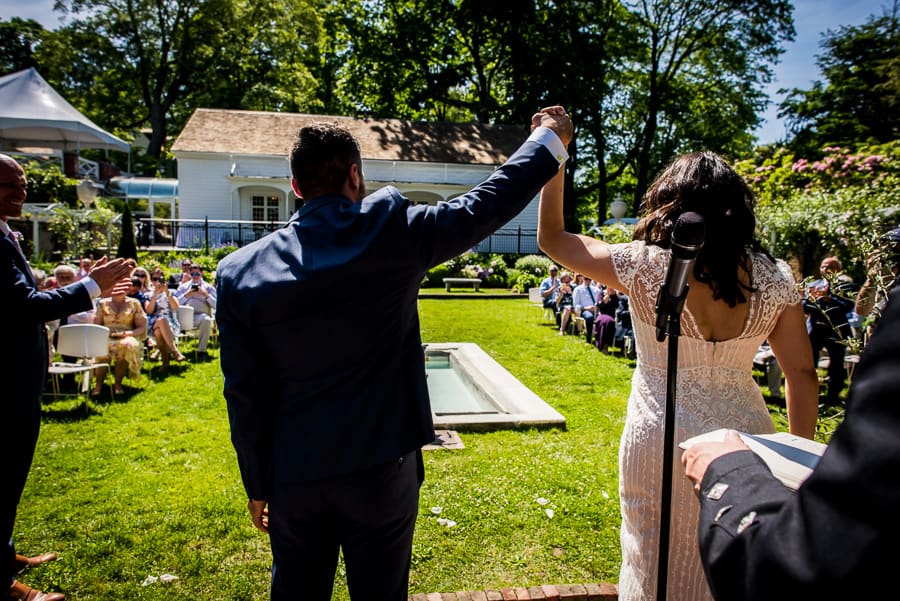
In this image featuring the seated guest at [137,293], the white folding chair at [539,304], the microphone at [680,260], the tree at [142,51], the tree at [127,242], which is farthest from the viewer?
the tree at [142,51]

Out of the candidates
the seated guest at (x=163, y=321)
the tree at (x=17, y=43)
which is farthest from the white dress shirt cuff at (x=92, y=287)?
the tree at (x=17, y=43)

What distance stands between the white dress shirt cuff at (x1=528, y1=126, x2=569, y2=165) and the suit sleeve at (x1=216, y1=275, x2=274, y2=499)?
1217 millimetres

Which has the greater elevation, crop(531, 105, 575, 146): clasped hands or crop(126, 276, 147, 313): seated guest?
crop(531, 105, 575, 146): clasped hands

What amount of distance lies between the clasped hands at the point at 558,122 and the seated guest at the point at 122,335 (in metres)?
8.23

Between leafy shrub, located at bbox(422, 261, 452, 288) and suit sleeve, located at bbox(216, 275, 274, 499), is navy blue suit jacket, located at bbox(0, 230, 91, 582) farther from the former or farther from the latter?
leafy shrub, located at bbox(422, 261, 452, 288)

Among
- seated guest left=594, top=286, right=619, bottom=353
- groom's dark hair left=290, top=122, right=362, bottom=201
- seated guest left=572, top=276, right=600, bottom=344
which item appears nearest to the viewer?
groom's dark hair left=290, top=122, right=362, bottom=201

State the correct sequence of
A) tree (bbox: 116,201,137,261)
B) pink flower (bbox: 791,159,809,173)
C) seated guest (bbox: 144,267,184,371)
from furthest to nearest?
1. tree (bbox: 116,201,137,261)
2. pink flower (bbox: 791,159,809,173)
3. seated guest (bbox: 144,267,184,371)

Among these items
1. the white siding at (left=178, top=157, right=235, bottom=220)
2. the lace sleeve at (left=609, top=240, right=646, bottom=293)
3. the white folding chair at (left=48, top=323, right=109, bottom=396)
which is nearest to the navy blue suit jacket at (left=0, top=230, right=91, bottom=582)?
the lace sleeve at (left=609, top=240, right=646, bottom=293)

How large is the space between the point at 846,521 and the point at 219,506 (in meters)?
4.90

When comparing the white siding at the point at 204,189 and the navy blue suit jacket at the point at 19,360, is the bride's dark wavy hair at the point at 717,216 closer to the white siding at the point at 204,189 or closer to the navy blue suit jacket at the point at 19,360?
the navy blue suit jacket at the point at 19,360

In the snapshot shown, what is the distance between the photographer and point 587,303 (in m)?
13.3

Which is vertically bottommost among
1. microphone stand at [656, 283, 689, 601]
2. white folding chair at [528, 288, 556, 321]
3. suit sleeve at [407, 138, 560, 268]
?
white folding chair at [528, 288, 556, 321]

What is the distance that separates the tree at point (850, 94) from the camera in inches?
1027

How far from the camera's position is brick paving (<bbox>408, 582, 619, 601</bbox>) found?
3396 mm
